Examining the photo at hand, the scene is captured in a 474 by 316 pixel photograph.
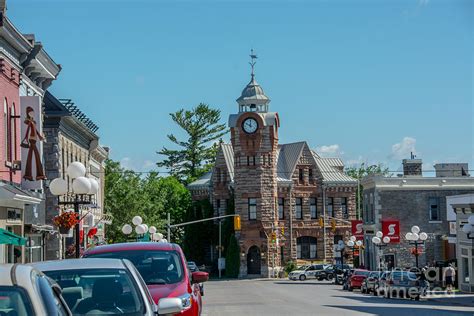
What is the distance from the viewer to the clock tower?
8519 cm

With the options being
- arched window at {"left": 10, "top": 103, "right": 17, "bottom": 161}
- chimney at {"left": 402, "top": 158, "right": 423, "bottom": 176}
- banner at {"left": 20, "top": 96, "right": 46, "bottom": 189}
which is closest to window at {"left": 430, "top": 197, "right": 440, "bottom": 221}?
chimney at {"left": 402, "top": 158, "right": 423, "bottom": 176}

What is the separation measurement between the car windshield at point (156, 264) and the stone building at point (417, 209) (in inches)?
2158

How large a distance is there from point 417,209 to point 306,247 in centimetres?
2298

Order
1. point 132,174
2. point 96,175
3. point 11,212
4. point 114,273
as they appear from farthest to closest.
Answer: point 132,174 < point 96,175 < point 11,212 < point 114,273

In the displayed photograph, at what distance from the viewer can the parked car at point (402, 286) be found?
4042cm

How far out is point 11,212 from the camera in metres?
31.0

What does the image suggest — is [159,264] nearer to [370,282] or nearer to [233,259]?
[370,282]

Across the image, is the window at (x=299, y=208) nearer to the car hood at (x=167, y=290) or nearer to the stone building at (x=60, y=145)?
the stone building at (x=60, y=145)

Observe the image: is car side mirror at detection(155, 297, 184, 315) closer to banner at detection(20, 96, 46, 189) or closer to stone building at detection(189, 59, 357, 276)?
banner at detection(20, 96, 46, 189)

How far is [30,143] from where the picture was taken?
31.9 m

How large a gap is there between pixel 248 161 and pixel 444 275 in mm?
38288

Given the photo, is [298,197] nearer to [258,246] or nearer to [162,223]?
[258,246]

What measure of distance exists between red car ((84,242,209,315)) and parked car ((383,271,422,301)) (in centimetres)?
2594

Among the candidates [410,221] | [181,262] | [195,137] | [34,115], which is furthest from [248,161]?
[181,262]
